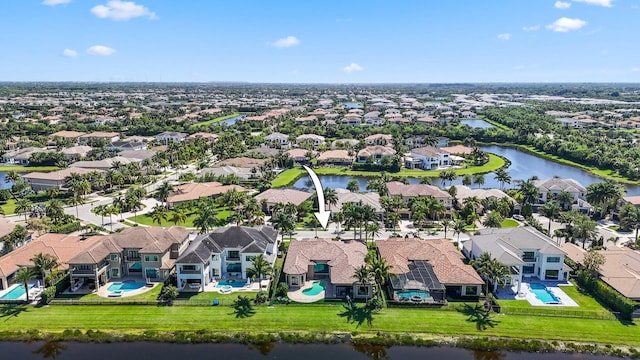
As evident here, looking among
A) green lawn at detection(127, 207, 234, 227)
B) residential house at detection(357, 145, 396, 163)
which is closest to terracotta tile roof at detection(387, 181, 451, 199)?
green lawn at detection(127, 207, 234, 227)

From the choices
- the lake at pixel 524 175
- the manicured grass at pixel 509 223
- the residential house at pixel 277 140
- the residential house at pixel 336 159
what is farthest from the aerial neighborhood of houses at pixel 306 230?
the residential house at pixel 277 140

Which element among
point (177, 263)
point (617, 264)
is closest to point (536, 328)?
point (617, 264)

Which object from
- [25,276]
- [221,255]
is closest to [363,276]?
[221,255]

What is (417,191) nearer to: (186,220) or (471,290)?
(471,290)

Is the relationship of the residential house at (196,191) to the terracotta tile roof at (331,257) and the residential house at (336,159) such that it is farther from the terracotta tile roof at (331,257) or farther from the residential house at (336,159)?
the residential house at (336,159)

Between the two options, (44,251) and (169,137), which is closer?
(44,251)

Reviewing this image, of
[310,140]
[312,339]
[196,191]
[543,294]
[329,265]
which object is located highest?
[310,140]

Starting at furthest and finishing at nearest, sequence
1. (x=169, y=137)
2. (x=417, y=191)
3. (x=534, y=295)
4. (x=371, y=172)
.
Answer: (x=169, y=137)
(x=371, y=172)
(x=417, y=191)
(x=534, y=295)
